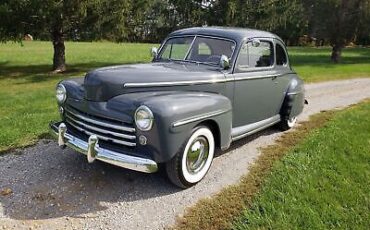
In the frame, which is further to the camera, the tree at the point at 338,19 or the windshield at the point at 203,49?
the tree at the point at 338,19

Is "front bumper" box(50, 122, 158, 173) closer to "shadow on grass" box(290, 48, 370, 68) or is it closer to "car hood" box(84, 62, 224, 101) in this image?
"car hood" box(84, 62, 224, 101)

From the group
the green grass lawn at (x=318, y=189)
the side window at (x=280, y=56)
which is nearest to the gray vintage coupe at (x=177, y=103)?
the side window at (x=280, y=56)

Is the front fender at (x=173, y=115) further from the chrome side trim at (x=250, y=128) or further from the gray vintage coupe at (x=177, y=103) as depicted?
the chrome side trim at (x=250, y=128)

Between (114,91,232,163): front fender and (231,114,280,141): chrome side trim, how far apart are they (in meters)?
0.72

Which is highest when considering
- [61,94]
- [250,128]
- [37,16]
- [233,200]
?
[37,16]

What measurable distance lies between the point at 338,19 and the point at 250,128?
20509mm

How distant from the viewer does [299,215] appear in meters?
3.88

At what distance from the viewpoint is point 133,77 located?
4305 millimetres

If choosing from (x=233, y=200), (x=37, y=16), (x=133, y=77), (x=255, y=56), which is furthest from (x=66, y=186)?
(x=37, y=16)

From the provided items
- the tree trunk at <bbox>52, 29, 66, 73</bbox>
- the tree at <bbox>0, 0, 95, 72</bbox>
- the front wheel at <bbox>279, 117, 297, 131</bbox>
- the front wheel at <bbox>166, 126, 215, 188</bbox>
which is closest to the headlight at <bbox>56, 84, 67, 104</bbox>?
the front wheel at <bbox>166, 126, 215, 188</bbox>

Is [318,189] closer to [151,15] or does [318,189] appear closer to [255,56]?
[255,56]

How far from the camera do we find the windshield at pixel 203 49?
5.21m

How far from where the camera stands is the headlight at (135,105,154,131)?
12.5ft

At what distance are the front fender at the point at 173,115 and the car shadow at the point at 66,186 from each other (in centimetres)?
65
